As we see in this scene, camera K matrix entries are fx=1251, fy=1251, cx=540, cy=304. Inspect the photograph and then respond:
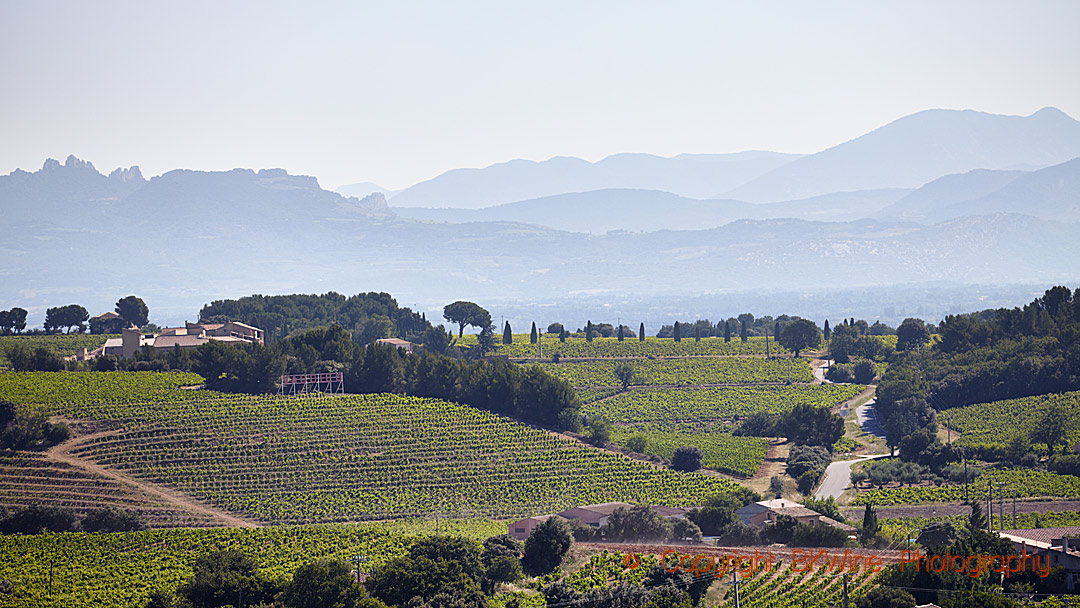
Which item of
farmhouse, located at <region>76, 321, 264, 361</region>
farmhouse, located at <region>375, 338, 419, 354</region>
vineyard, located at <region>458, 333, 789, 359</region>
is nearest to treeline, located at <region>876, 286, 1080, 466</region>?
vineyard, located at <region>458, 333, 789, 359</region>

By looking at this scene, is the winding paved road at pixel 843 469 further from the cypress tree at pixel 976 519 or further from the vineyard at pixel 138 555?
the vineyard at pixel 138 555

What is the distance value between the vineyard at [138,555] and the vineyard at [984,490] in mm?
23924

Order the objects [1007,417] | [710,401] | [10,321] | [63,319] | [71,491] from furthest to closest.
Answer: [63,319] < [10,321] < [710,401] < [1007,417] < [71,491]

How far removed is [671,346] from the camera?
422 feet

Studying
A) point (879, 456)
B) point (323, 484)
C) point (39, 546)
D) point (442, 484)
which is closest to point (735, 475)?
point (879, 456)

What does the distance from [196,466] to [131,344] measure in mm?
36430

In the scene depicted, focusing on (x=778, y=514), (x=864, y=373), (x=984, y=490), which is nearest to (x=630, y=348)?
(x=864, y=373)

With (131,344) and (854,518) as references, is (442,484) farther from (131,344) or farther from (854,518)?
(131,344)

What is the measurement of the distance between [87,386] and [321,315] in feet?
201

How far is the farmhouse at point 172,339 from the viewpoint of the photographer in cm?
10469

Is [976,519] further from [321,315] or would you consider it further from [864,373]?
[321,315]

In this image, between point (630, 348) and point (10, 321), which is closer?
point (10, 321)

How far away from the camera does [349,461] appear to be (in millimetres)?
75375

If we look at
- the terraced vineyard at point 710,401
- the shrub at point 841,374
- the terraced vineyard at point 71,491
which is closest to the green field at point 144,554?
the terraced vineyard at point 71,491
